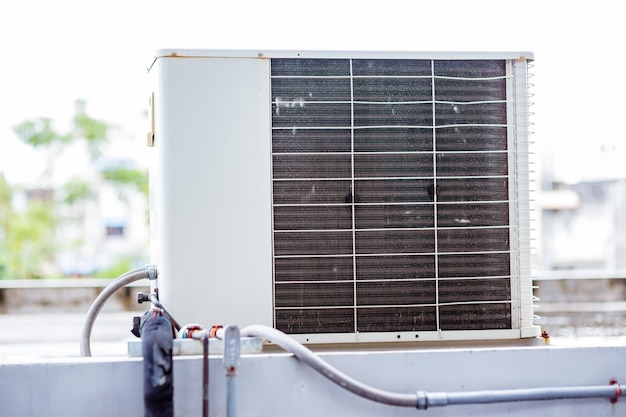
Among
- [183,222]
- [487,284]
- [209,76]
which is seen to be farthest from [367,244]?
[209,76]

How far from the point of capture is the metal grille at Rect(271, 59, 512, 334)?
7.66 ft

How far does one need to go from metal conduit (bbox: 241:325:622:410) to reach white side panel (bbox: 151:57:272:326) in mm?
316

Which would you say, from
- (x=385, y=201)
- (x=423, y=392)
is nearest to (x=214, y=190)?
(x=385, y=201)

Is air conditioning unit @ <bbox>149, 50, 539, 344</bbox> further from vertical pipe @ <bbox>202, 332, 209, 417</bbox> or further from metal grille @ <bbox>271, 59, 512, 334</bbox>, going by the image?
vertical pipe @ <bbox>202, 332, 209, 417</bbox>

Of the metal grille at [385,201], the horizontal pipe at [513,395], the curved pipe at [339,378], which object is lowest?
the horizontal pipe at [513,395]

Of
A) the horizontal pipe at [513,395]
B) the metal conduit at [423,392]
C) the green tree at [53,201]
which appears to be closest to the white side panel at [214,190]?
the metal conduit at [423,392]

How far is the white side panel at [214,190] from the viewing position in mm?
2270

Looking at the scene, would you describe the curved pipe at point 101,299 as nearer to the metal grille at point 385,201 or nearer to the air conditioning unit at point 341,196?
the air conditioning unit at point 341,196

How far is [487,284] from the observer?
7.89ft

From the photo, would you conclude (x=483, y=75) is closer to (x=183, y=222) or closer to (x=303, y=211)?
(x=303, y=211)

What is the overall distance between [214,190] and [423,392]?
1.00 metres

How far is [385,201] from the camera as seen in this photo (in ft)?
7.73

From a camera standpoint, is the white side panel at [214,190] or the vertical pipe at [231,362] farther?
the white side panel at [214,190]

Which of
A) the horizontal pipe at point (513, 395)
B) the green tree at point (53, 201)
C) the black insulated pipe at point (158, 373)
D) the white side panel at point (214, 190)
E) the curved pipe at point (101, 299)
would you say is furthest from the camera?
the green tree at point (53, 201)
